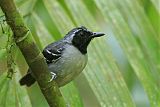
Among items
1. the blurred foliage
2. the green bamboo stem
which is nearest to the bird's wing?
the blurred foliage

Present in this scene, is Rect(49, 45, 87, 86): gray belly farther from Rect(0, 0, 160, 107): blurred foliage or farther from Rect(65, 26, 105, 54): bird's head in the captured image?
Rect(0, 0, 160, 107): blurred foliage

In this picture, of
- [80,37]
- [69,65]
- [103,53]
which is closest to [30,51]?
[103,53]

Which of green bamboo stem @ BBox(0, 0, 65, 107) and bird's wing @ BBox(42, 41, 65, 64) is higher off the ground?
green bamboo stem @ BBox(0, 0, 65, 107)

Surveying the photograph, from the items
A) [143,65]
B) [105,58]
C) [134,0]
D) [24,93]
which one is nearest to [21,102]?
[24,93]

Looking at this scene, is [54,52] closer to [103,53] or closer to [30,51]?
[103,53]

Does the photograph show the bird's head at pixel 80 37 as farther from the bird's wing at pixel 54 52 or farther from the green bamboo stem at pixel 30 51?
the green bamboo stem at pixel 30 51

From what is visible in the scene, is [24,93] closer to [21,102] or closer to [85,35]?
[21,102]

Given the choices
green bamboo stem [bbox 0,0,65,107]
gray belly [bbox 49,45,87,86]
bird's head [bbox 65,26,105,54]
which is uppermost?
green bamboo stem [bbox 0,0,65,107]
